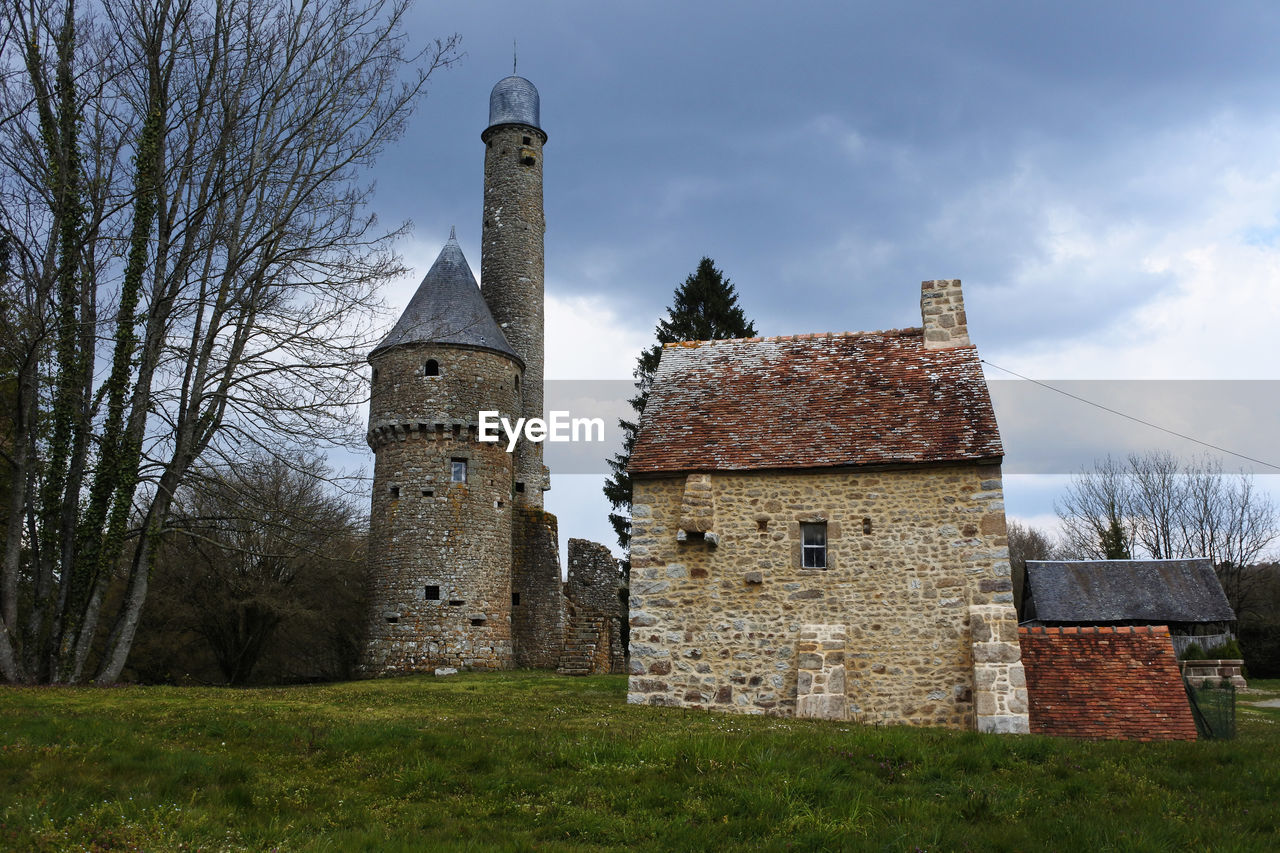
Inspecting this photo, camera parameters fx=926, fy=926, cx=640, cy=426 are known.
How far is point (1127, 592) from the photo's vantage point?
3142cm

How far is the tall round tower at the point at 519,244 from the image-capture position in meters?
29.3

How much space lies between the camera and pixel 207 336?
50.8 feet

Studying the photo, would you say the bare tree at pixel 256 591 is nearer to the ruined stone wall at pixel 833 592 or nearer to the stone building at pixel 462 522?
the stone building at pixel 462 522

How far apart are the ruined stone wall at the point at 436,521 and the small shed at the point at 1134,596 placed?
18.6 meters

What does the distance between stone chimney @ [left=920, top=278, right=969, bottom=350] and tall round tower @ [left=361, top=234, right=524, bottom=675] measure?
13.8 m

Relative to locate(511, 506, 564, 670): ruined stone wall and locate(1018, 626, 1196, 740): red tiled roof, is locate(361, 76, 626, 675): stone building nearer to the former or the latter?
locate(511, 506, 564, 670): ruined stone wall

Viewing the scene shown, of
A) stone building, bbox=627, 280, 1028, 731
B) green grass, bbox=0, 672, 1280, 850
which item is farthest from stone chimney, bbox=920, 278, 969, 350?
green grass, bbox=0, 672, 1280, 850

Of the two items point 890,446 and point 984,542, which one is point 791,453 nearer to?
point 890,446

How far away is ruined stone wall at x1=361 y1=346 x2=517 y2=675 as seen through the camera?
24531 millimetres

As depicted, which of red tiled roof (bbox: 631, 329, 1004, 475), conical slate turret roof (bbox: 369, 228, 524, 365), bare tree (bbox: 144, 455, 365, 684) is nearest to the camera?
red tiled roof (bbox: 631, 329, 1004, 475)

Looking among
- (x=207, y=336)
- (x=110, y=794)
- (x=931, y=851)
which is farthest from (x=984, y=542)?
(x=207, y=336)

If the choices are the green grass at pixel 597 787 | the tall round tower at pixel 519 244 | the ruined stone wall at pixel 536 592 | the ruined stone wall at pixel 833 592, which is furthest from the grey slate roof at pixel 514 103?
the green grass at pixel 597 787

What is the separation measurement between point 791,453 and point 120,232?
37.1 feet

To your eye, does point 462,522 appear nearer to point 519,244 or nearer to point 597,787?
point 519,244
